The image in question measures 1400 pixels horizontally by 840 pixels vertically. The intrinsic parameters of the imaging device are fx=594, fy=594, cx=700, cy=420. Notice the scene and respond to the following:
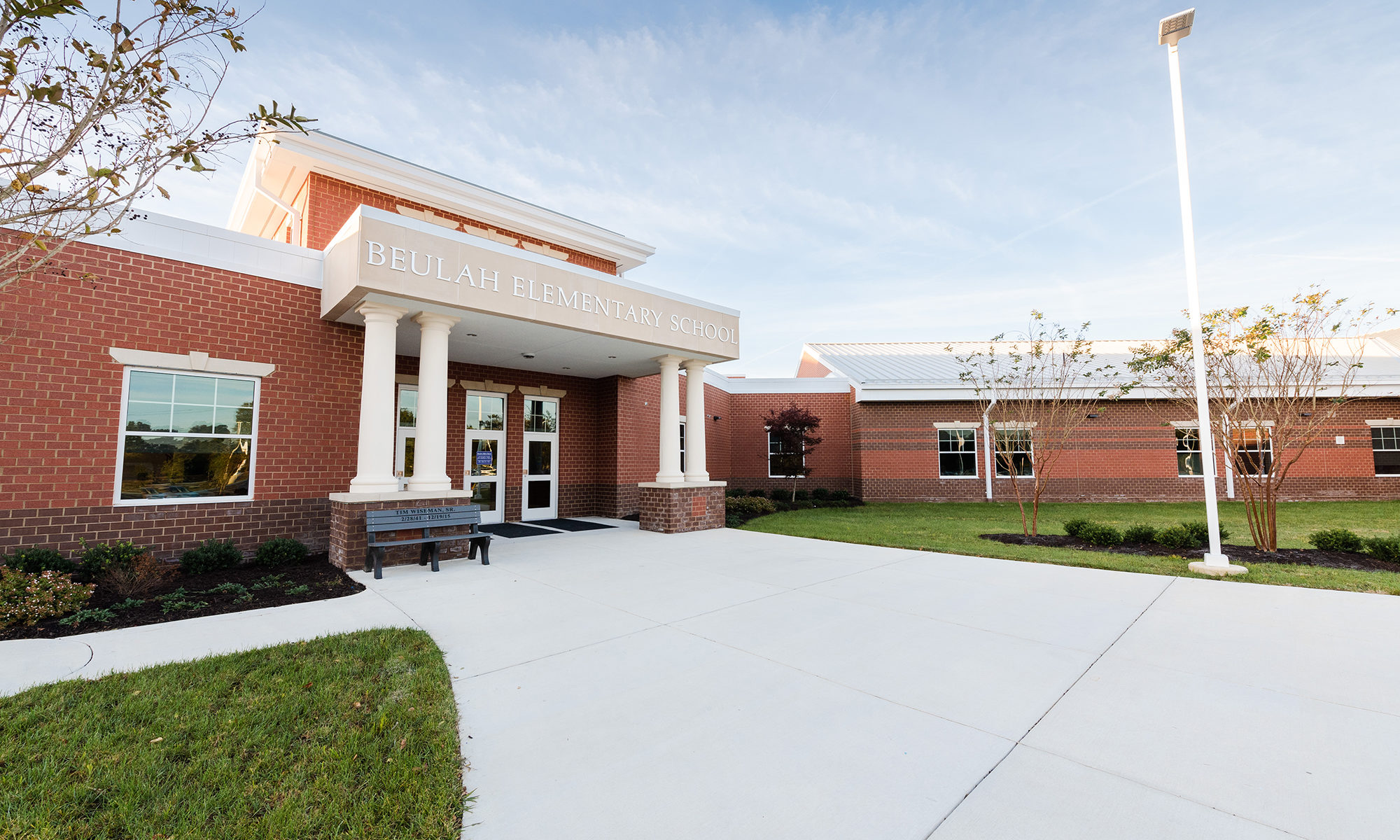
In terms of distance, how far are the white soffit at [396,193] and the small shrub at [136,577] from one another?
→ 22.3 feet

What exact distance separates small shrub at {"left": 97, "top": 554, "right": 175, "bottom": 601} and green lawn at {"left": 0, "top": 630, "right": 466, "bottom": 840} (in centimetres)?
354

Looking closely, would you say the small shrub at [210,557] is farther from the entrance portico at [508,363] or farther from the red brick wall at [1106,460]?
the red brick wall at [1106,460]

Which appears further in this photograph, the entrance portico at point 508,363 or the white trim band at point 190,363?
the entrance portico at point 508,363

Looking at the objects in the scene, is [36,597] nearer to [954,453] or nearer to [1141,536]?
[1141,536]

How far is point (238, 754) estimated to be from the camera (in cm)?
316

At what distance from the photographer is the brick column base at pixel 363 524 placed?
336 inches

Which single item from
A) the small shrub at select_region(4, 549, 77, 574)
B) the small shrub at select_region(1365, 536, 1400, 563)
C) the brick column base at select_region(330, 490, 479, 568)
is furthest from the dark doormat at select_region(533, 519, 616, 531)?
the small shrub at select_region(1365, 536, 1400, 563)

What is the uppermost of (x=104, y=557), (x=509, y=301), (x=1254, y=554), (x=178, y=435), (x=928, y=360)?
(x=928, y=360)

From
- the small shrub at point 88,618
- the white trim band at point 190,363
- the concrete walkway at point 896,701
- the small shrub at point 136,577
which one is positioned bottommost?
the concrete walkway at point 896,701

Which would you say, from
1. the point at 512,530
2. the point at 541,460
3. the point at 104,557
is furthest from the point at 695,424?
the point at 104,557

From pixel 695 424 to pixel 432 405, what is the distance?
5777 millimetres

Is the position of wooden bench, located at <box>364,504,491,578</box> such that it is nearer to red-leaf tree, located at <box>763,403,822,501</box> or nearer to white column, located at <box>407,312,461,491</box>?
white column, located at <box>407,312,461,491</box>

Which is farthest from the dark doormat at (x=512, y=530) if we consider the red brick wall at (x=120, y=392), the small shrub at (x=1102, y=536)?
the small shrub at (x=1102, y=536)

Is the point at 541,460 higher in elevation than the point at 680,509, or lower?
higher
